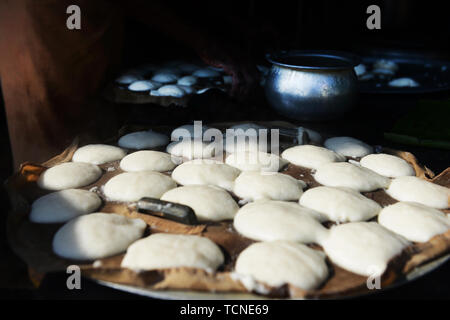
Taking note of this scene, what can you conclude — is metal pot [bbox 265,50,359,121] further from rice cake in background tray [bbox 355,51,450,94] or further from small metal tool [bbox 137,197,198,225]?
small metal tool [bbox 137,197,198,225]

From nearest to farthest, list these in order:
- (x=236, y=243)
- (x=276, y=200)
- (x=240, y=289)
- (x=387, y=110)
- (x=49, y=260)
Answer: (x=240, y=289) < (x=49, y=260) < (x=236, y=243) < (x=276, y=200) < (x=387, y=110)

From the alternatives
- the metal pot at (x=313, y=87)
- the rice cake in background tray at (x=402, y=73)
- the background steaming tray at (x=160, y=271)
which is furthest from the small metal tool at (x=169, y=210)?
the rice cake in background tray at (x=402, y=73)

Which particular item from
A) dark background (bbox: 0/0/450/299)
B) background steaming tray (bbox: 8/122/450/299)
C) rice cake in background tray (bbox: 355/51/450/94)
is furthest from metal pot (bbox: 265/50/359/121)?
background steaming tray (bbox: 8/122/450/299)

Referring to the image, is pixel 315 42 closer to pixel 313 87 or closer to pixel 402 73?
pixel 402 73

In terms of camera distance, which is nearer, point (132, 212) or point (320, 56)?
point (132, 212)

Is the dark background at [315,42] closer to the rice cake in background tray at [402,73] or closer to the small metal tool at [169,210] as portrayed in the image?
the rice cake in background tray at [402,73]

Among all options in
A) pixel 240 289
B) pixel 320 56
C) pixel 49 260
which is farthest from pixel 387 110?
pixel 49 260

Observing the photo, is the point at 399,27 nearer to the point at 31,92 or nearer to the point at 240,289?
the point at 31,92
